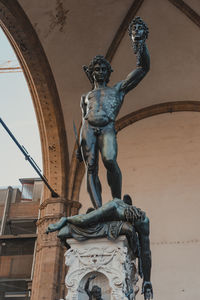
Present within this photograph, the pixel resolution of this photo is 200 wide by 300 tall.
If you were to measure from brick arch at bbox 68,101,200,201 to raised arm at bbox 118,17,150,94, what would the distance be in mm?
6194

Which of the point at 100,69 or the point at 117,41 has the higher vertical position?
the point at 117,41

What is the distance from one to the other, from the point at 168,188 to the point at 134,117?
1.97 m

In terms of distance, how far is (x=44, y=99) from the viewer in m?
Result: 9.62

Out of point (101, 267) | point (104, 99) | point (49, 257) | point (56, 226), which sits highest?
point (49, 257)

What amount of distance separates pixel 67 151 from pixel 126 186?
4.99ft

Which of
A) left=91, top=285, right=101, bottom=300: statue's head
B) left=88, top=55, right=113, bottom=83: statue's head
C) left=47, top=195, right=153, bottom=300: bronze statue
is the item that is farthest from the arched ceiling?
left=91, top=285, right=101, bottom=300: statue's head

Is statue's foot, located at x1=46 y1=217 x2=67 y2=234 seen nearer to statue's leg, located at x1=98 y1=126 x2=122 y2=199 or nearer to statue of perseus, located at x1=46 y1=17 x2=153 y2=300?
statue of perseus, located at x1=46 y1=17 x2=153 y2=300

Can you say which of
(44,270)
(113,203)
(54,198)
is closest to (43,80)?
(54,198)

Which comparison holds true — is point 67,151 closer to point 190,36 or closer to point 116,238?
point 190,36

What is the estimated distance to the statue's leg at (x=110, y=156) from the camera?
3.13 metres

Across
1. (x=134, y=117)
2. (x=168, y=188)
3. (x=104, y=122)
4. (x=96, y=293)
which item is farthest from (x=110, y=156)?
(x=134, y=117)

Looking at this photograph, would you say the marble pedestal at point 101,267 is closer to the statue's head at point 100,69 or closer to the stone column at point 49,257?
the statue's head at point 100,69

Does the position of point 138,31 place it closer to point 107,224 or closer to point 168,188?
point 107,224

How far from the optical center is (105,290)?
9.05 ft
